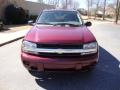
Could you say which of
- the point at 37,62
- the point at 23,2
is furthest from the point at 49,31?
the point at 23,2

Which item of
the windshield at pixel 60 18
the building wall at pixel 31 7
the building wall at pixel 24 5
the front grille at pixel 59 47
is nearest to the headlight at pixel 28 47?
the front grille at pixel 59 47

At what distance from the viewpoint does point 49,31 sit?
6598 mm

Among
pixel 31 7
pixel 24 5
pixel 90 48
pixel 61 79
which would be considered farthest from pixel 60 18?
pixel 31 7

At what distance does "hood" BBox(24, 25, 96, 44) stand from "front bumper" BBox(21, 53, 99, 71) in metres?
0.39

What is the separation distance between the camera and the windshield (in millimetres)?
7891

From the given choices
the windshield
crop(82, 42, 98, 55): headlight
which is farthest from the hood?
the windshield

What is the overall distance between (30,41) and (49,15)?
234 cm

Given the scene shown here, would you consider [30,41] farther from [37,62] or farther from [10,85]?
[10,85]

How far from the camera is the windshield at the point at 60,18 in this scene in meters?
7.89

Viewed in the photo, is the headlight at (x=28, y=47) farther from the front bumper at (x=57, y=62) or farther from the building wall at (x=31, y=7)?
the building wall at (x=31, y=7)

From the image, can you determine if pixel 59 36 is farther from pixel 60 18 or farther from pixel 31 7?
pixel 31 7

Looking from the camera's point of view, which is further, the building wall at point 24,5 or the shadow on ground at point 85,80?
the building wall at point 24,5

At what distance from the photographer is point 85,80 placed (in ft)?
21.0

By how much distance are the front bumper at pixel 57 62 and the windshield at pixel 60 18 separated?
2140 millimetres
